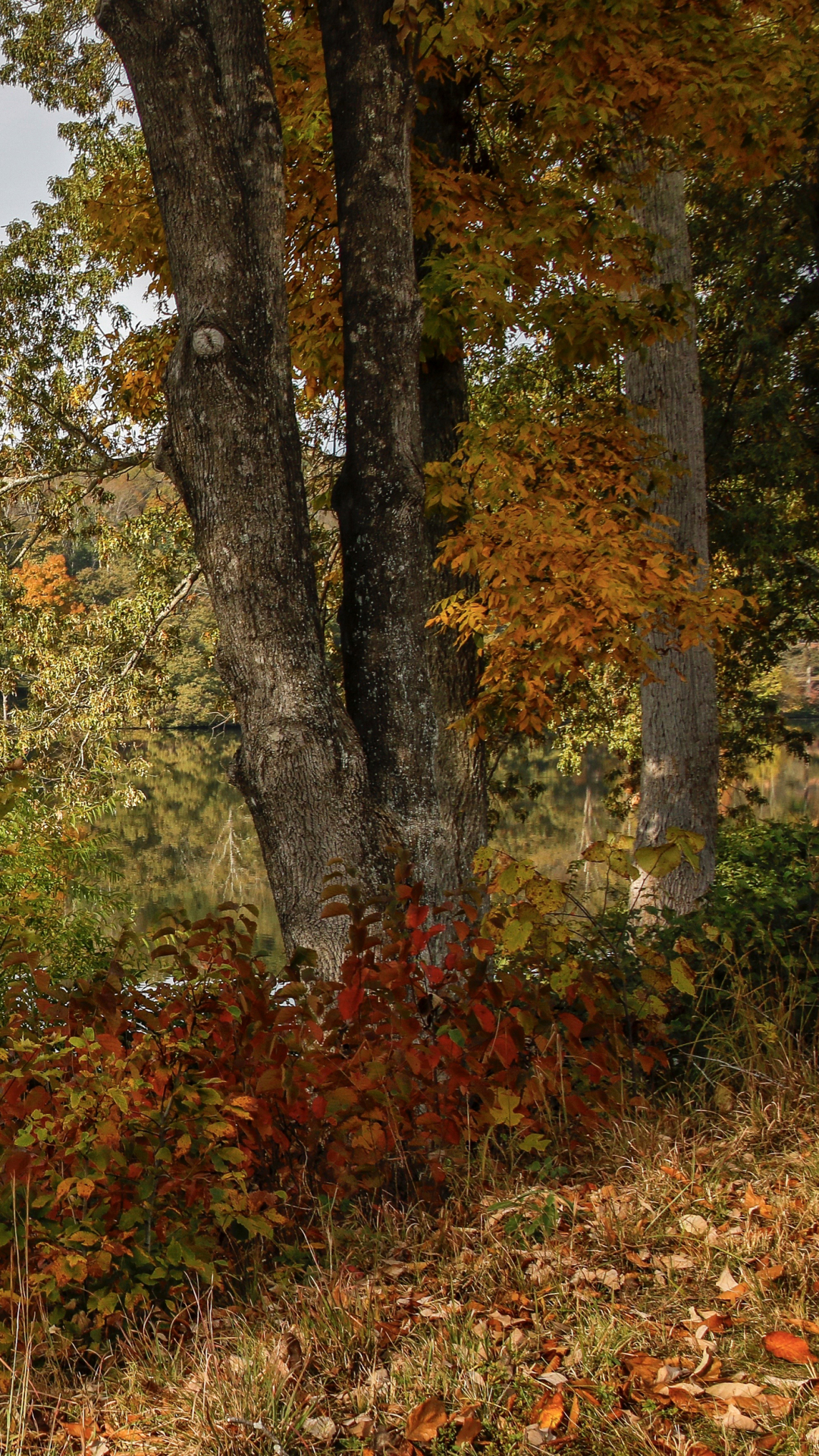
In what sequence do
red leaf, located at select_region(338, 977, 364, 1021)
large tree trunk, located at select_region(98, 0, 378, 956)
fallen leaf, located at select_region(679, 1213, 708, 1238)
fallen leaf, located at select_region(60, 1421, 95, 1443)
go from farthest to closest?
large tree trunk, located at select_region(98, 0, 378, 956) < red leaf, located at select_region(338, 977, 364, 1021) < fallen leaf, located at select_region(679, 1213, 708, 1238) < fallen leaf, located at select_region(60, 1421, 95, 1443)

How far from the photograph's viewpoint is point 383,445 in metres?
4.44

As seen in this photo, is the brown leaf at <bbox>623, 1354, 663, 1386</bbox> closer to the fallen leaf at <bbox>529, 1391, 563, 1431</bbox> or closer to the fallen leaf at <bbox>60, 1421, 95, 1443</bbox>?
the fallen leaf at <bbox>529, 1391, 563, 1431</bbox>

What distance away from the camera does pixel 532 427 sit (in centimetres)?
655

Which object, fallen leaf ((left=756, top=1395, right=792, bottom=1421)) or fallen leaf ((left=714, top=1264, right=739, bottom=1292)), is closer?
fallen leaf ((left=756, top=1395, right=792, bottom=1421))

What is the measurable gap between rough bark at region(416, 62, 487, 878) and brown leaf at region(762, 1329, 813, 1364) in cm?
411

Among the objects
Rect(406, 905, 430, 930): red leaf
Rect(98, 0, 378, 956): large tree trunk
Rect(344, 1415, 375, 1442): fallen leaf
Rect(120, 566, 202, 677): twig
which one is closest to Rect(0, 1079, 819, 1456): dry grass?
Rect(344, 1415, 375, 1442): fallen leaf

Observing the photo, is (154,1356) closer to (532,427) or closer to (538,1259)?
(538,1259)

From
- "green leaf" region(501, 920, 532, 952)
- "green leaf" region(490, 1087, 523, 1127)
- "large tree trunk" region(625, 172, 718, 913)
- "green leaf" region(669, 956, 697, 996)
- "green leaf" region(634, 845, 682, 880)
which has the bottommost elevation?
"green leaf" region(490, 1087, 523, 1127)

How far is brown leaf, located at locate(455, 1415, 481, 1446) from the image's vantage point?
82.4 inches

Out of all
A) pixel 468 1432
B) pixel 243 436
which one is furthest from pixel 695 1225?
pixel 243 436

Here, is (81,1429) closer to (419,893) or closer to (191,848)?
(419,893)

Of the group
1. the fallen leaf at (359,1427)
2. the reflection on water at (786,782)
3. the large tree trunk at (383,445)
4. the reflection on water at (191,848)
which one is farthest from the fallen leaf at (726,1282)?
the reflection on water at (786,782)

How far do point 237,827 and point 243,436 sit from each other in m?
32.9

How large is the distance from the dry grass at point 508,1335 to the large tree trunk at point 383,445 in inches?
68.3
